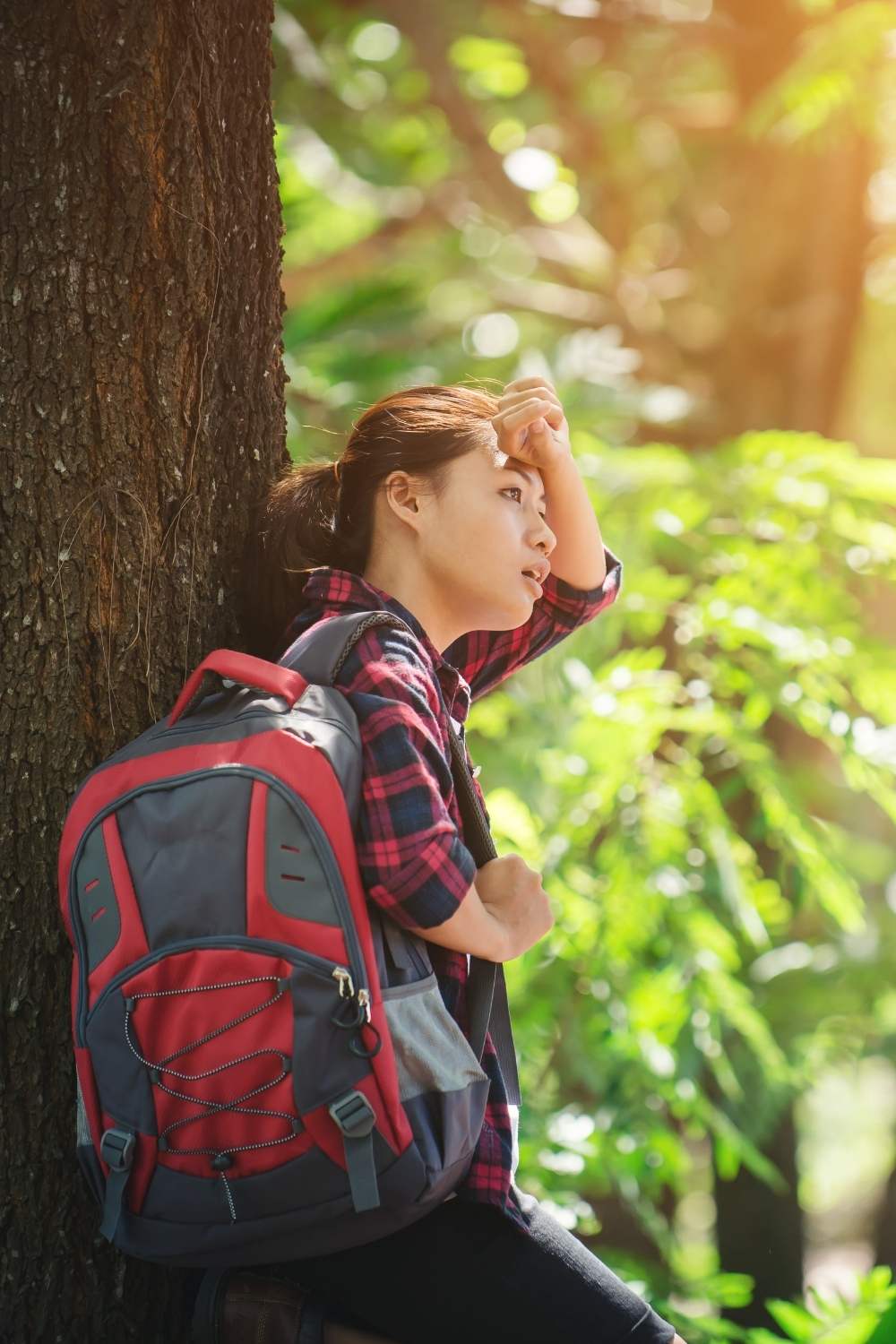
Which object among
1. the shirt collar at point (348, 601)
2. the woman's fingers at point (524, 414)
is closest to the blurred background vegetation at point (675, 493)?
the woman's fingers at point (524, 414)

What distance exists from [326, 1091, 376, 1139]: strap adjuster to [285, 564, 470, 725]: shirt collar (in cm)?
59

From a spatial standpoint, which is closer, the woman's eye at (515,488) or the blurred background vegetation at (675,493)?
the woman's eye at (515,488)

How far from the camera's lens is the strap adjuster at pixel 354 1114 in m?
1.32

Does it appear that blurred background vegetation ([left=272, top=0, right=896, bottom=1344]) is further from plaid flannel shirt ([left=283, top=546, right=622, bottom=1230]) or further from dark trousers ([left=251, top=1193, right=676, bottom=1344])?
dark trousers ([left=251, top=1193, right=676, bottom=1344])

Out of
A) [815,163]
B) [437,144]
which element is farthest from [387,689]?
[437,144]

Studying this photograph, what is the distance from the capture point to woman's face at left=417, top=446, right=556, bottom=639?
1.72 m

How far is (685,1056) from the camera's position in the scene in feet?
11.8

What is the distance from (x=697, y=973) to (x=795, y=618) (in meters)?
1.03

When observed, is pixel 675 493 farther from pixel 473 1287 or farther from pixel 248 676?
pixel 473 1287

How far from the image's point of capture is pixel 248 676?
4.87 feet

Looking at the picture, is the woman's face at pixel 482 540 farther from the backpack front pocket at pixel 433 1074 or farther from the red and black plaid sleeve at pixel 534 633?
the backpack front pocket at pixel 433 1074

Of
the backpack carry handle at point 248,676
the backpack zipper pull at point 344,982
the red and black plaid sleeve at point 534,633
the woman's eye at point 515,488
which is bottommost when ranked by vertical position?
the backpack zipper pull at point 344,982

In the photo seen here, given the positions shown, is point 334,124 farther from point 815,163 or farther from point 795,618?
point 795,618

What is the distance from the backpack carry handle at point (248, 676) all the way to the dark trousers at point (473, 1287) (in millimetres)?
663
